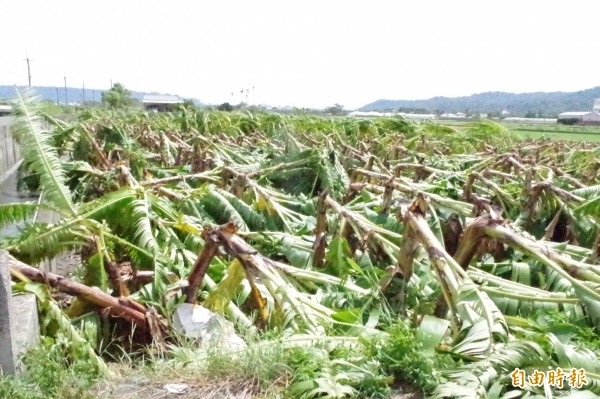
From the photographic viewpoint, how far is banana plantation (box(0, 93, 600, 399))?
2.78 metres

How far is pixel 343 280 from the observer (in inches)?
162

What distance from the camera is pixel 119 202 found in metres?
4.90

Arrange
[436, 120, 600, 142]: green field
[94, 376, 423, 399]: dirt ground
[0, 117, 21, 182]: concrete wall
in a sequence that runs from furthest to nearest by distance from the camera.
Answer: [436, 120, 600, 142]: green field → [0, 117, 21, 182]: concrete wall → [94, 376, 423, 399]: dirt ground

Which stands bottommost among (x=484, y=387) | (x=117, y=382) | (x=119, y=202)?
(x=117, y=382)

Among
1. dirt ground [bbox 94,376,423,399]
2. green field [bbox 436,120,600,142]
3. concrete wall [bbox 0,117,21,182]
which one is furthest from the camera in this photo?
green field [bbox 436,120,600,142]

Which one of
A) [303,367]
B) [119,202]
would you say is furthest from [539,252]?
[119,202]

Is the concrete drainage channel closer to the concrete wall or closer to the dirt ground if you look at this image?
the dirt ground


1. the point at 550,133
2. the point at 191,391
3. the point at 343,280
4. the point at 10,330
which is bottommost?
the point at 550,133

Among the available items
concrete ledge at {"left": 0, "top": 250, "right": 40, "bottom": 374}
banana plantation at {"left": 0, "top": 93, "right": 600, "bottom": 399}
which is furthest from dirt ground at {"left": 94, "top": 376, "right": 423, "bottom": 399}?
concrete ledge at {"left": 0, "top": 250, "right": 40, "bottom": 374}

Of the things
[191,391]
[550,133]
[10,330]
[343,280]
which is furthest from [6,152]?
[550,133]

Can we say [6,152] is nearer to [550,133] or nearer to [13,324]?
[13,324]

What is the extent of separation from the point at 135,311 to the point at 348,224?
6.65 feet

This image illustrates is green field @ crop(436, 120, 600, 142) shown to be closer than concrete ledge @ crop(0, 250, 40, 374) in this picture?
No

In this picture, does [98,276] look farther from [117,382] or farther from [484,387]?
[484,387]
